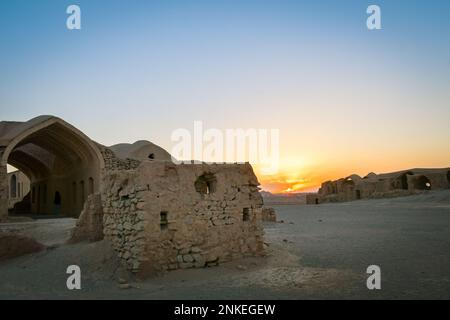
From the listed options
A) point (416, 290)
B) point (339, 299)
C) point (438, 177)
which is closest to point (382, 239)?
point (416, 290)

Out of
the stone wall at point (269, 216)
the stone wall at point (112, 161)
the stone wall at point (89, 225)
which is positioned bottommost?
the stone wall at point (269, 216)

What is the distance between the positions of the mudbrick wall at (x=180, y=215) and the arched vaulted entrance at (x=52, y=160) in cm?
1128

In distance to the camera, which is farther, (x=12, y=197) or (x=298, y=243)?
(x=12, y=197)

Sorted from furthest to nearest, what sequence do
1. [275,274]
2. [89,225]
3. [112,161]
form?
[112,161] < [89,225] < [275,274]

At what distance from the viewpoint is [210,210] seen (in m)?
9.62

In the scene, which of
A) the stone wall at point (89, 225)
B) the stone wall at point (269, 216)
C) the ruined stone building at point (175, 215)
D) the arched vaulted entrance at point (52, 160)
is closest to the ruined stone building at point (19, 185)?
the arched vaulted entrance at point (52, 160)

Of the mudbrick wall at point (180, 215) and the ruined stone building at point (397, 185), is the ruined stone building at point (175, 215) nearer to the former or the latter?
the mudbrick wall at point (180, 215)

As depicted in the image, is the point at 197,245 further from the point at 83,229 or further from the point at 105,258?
the point at 83,229

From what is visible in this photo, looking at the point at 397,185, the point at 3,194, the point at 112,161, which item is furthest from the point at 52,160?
the point at 397,185

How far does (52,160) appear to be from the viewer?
90.0 ft

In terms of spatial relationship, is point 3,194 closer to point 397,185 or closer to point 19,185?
point 19,185

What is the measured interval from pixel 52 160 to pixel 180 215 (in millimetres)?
21423

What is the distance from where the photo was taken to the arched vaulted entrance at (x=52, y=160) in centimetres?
1991

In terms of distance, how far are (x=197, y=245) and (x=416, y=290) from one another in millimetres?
4729
